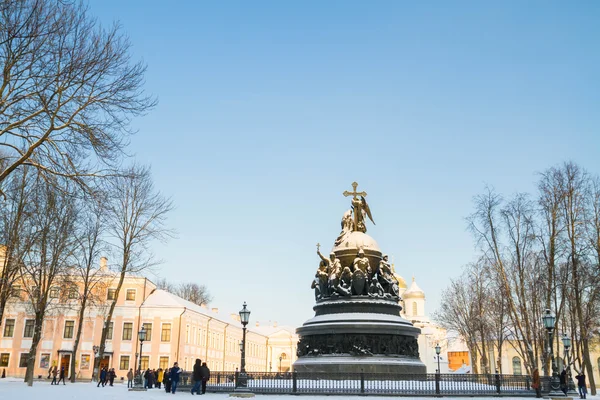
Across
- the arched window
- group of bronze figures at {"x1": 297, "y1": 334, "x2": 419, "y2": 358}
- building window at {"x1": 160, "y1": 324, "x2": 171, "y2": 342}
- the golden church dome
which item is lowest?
the arched window

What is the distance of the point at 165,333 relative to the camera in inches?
2098

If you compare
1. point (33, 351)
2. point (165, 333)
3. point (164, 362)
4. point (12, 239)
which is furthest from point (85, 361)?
point (12, 239)

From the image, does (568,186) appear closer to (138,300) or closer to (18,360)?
(138,300)

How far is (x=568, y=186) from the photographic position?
28.4 meters

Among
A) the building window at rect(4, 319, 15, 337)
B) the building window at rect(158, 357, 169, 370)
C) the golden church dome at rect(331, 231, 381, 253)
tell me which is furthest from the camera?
the building window at rect(4, 319, 15, 337)

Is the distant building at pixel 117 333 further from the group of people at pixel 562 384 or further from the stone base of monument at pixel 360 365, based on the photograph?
the group of people at pixel 562 384

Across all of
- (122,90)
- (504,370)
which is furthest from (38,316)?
(504,370)

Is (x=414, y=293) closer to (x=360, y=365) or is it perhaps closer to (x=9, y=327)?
(x=9, y=327)

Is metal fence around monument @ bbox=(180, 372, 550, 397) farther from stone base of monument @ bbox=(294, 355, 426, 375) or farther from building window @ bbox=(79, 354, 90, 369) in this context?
building window @ bbox=(79, 354, 90, 369)

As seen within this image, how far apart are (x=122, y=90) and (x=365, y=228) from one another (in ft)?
49.8

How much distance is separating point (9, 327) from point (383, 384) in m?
46.3

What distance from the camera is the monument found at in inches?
854

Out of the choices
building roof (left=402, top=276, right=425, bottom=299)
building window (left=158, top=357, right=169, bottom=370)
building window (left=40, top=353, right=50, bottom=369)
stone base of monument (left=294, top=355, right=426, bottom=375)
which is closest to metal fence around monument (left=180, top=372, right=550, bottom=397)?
stone base of monument (left=294, top=355, right=426, bottom=375)

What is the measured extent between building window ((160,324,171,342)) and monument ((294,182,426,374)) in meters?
31.7
